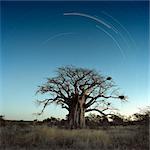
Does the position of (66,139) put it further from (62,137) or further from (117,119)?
(117,119)

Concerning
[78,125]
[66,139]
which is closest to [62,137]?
[66,139]

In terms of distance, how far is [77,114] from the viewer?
46.0 ft

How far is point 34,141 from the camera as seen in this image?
9.70 meters

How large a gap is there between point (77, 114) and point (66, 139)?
394cm

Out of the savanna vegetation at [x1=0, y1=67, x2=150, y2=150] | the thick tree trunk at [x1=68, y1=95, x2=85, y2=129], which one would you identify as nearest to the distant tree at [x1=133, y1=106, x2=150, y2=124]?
the savanna vegetation at [x1=0, y1=67, x2=150, y2=150]

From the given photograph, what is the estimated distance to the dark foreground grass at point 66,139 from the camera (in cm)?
880

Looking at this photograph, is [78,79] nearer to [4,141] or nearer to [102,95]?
[102,95]

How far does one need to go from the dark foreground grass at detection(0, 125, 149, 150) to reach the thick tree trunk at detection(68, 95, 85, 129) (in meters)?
2.37

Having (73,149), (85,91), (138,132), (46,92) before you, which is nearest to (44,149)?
(73,149)

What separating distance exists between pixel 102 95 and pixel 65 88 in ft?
4.55

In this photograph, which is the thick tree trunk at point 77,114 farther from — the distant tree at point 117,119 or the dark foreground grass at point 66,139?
the dark foreground grass at point 66,139

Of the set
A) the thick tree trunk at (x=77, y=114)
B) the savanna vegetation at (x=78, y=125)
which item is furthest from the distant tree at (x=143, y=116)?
the thick tree trunk at (x=77, y=114)

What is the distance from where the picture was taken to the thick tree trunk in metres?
13.7

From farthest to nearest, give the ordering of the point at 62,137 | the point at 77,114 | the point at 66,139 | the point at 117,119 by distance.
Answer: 1. the point at 77,114
2. the point at 117,119
3. the point at 62,137
4. the point at 66,139
